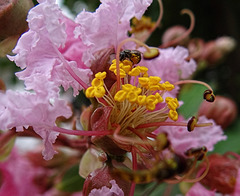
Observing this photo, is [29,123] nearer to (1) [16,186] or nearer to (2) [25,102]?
(2) [25,102]

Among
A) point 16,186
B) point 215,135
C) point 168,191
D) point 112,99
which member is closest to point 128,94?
point 112,99

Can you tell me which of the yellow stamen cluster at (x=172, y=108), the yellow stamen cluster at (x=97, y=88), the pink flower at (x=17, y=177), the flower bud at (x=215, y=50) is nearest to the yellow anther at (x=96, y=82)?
the yellow stamen cluster at (x=97, y=88)

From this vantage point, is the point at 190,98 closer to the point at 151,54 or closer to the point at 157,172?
the point at 151,54

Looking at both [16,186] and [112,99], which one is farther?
[16,186]

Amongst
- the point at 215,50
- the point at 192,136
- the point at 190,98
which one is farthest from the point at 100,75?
the point at 215,50

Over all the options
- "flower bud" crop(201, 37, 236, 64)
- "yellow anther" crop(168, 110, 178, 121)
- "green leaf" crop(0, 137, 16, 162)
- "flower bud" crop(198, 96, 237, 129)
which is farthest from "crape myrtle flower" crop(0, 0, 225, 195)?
"flower bud" crop(201, 37, 236, 64)

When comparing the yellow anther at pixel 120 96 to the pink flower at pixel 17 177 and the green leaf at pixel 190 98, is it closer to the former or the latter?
the green leaf at pixel 190 98
